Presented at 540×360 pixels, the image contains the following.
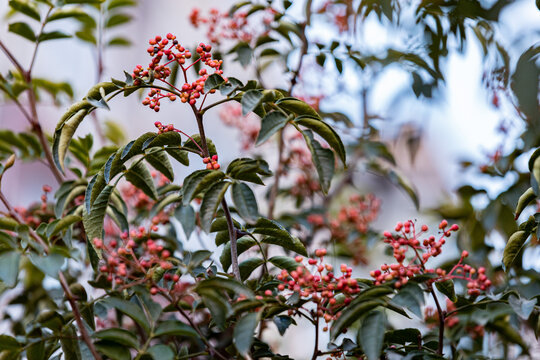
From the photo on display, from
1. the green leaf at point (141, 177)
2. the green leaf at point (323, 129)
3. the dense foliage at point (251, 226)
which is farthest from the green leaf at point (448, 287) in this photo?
the green leaf at point (141, 177)

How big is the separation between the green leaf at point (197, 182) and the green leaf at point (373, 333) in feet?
0.80

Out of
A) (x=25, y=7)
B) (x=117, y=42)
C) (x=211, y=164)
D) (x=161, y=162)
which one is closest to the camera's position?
(x=211, y=164)

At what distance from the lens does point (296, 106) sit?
0.75 metres

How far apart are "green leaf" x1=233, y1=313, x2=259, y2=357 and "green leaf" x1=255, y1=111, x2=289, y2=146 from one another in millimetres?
198

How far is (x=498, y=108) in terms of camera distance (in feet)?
4.14

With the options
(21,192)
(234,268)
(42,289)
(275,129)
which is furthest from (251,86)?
(21,192)

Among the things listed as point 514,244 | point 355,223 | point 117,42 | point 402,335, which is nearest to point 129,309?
point 402,335

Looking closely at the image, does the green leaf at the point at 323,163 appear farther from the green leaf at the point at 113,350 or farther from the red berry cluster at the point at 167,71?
the green leaf at the point at 113,350

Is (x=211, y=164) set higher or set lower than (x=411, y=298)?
higher

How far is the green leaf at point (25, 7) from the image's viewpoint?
1170 millimetres

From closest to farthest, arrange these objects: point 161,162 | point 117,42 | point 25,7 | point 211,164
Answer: point 211,164
point 161,162
point 25,7
point 117,42

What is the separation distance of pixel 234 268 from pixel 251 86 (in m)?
0.24

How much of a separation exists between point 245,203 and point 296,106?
0.49 ft

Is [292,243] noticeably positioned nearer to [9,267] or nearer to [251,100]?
[251,100]
